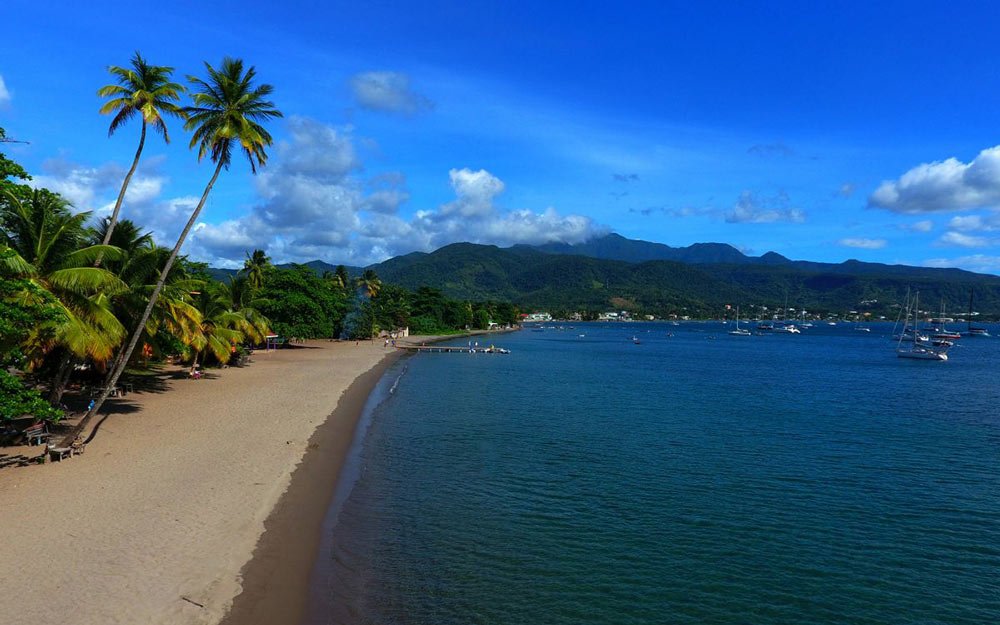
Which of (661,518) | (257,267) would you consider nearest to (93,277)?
(661,518)

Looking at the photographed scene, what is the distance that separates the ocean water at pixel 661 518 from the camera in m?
11.2

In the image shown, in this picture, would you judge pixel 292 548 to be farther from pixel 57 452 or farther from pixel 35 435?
pixel 35 435

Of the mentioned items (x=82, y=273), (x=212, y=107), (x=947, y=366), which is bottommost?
(x=947, y=366)

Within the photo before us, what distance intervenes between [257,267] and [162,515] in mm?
63298

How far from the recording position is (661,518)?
1584cm

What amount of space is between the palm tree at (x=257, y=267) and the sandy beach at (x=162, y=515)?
45.2 meters

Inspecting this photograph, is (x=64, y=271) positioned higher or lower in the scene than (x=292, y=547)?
higher

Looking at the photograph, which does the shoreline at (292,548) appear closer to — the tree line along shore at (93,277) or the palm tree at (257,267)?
the tree line along shore at (93,277)

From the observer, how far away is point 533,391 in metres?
42.3

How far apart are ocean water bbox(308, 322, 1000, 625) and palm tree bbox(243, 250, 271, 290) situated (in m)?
43.1

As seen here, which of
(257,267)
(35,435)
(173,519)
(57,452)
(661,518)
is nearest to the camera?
(173,519)

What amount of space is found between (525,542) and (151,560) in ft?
25.3

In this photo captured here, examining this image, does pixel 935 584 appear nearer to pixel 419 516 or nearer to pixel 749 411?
pixel 419 516

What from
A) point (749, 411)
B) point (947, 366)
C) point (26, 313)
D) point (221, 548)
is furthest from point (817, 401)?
point (947, 366)
